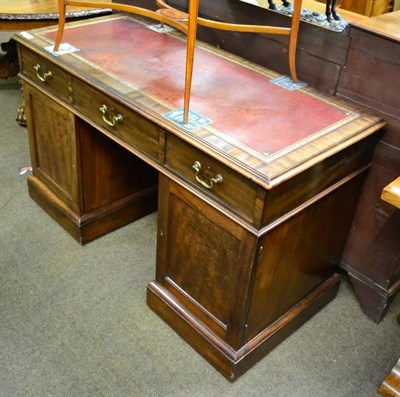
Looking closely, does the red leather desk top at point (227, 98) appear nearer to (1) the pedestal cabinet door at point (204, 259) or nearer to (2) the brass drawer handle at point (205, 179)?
(2) the brass drawer handle at point (205, 179)

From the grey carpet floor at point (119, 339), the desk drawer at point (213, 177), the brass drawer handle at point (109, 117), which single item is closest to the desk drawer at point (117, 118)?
the brass drawer handle at point (109, 117)

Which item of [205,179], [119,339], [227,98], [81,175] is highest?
[227,98]

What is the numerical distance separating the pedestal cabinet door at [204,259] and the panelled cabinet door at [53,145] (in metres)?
0.58

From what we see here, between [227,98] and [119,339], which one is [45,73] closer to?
[227,98]

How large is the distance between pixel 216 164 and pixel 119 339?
0.86 meters

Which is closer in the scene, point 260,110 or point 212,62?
point 260,110

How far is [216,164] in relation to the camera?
146cm

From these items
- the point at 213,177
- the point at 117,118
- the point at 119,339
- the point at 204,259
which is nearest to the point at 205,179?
the point at 213,177

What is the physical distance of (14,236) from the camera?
2.38 meters

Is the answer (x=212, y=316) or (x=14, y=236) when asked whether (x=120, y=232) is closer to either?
(x=14, y=236)

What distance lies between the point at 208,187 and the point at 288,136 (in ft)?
0.91

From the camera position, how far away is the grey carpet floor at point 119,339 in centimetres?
179

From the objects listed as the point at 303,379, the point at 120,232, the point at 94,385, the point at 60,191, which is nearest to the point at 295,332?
the point at 303,379

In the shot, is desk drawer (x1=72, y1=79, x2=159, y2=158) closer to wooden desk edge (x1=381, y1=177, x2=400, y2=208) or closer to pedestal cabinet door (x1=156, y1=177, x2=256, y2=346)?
pedestal cabinet door (x1=156, y1=177, x2=256, y2=346)
